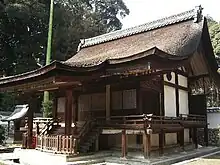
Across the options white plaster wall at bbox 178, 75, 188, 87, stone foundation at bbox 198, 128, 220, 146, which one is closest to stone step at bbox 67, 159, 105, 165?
white plaster wall at bbox 178, 75, 188, 87

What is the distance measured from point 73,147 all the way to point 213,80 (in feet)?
32.2

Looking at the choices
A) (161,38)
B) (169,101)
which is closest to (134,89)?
(169,101)

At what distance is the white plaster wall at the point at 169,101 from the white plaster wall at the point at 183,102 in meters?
1.06

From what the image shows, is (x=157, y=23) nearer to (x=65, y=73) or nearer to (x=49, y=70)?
(x=65, y=73)

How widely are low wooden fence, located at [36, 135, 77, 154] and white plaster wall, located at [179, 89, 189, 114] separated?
704 cm

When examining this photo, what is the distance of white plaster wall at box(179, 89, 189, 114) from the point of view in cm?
1445

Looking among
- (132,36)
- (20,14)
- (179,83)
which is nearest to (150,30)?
(132,36)

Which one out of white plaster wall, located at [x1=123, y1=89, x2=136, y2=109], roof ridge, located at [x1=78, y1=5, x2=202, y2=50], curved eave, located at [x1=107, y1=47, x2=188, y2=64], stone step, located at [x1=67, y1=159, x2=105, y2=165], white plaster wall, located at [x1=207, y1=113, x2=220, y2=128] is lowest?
stone step, located at [x1=67, y1=159, x2=105, y2=165]

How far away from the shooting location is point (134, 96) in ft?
38.0

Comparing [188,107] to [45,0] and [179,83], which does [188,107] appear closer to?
[179,83]

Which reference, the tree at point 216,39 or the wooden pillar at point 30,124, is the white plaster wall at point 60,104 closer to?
the wooden pillar at point 30,124

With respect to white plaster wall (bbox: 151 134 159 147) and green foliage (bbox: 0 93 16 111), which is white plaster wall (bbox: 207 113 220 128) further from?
green foliage (bbox: 0 93 16 111)

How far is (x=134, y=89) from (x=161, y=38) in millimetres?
4217

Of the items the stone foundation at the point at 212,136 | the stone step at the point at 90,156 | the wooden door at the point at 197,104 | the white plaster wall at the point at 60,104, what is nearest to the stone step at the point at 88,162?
the stone step at the point at 90,156
